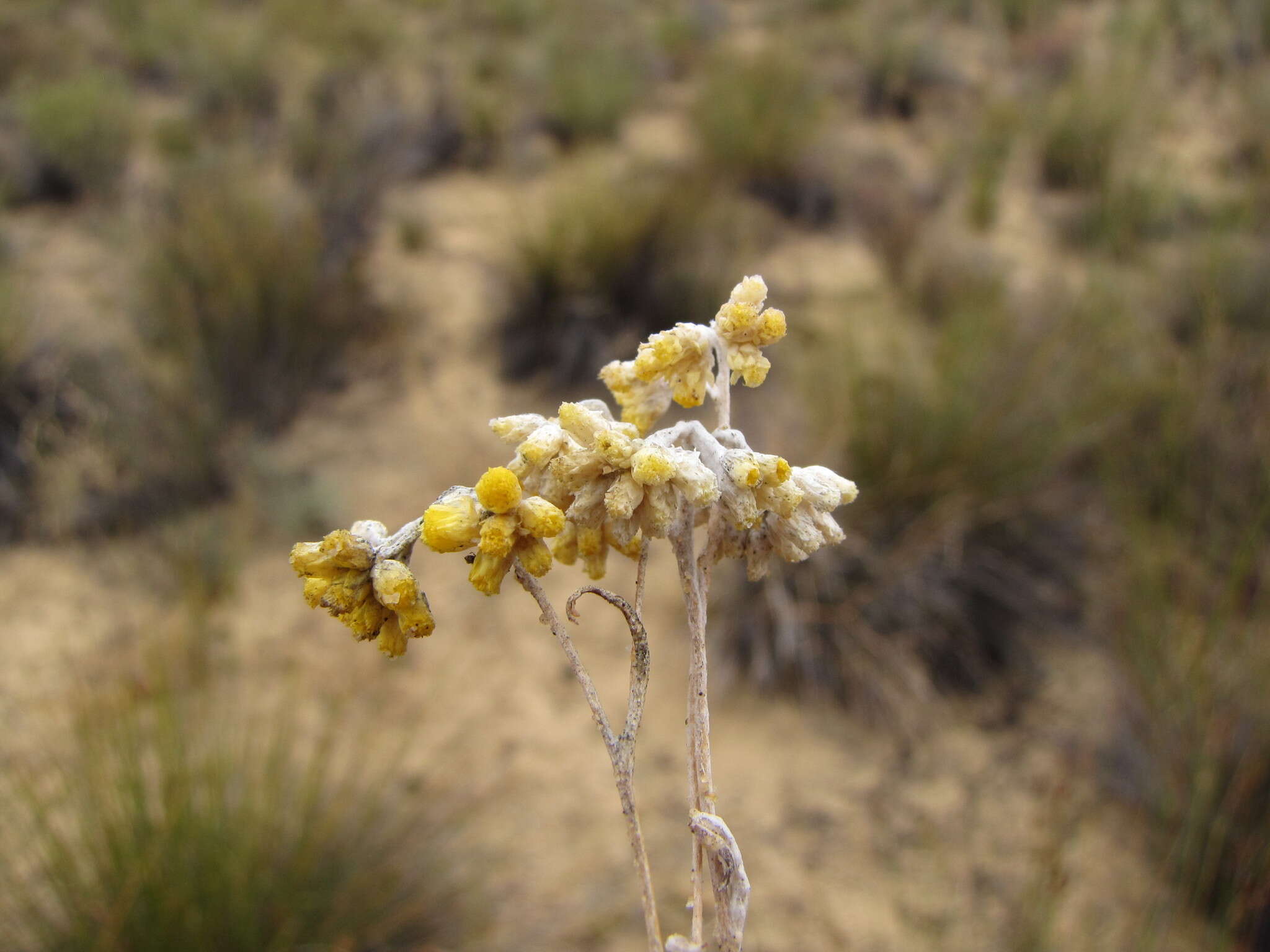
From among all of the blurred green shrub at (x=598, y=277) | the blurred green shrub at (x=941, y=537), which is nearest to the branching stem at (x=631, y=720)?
the blurred green shrub at (x=941, y=537)

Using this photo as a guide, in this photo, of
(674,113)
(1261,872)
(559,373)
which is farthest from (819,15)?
(1261,872)

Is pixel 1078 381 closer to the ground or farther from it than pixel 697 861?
farther from it

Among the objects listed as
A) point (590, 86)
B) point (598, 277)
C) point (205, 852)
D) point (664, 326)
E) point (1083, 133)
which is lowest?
point (205, 852)

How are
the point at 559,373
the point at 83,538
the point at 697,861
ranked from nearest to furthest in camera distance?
the point at 697,861 → the point at 83,538 → the point at 559,373

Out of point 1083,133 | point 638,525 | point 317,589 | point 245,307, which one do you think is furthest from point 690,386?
point 1083,133

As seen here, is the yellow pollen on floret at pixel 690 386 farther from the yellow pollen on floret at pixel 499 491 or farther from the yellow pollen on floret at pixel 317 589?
the yellow pollen on floret at pixel 317 589

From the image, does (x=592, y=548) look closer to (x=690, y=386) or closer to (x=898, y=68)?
(x=690, y=386)

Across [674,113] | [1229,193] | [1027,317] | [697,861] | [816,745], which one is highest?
[674,113]

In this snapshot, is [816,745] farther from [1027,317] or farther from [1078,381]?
[1027,317]
